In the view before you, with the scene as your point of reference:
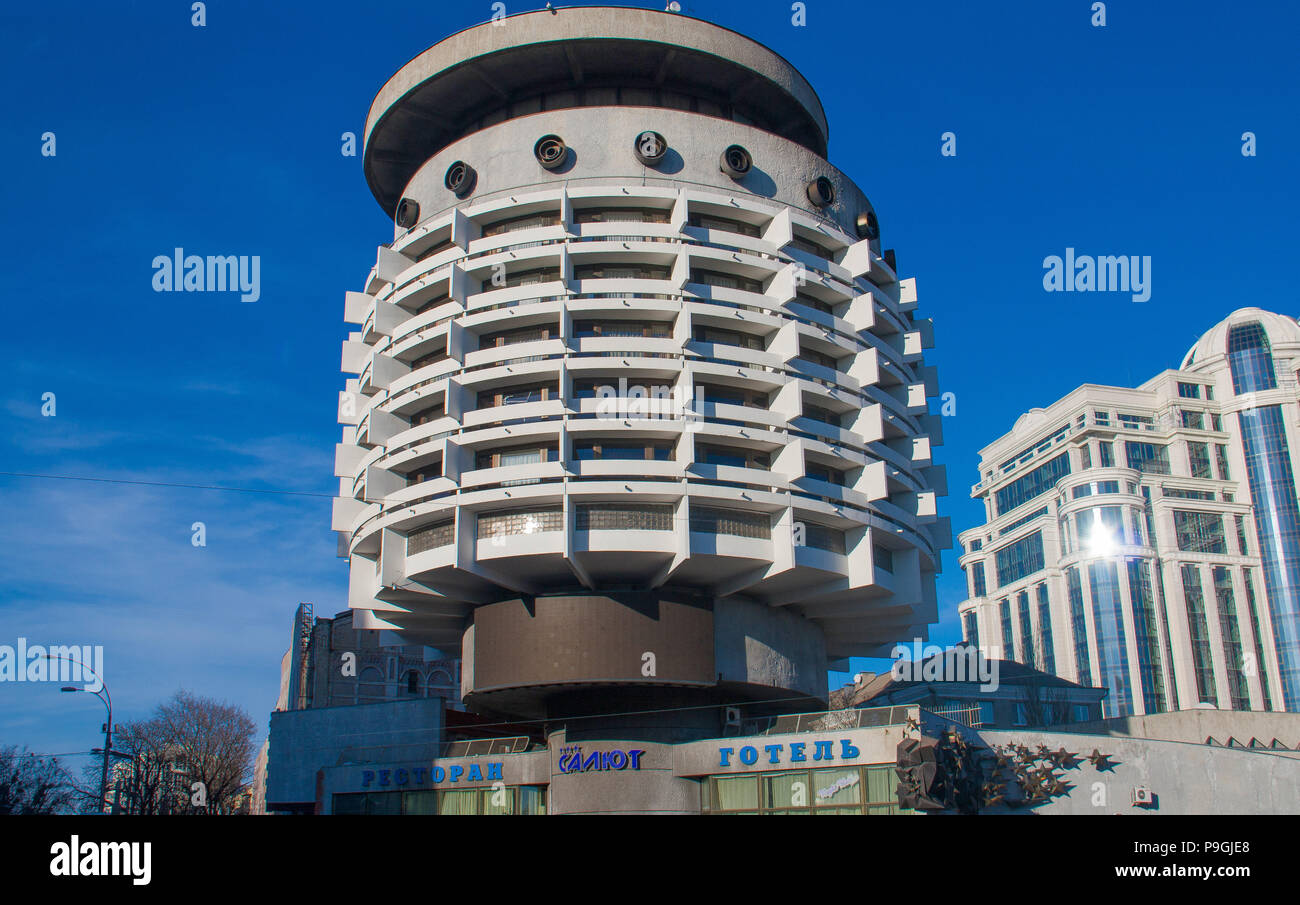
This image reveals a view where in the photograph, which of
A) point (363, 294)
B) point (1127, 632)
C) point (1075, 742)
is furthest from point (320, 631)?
point (1127, 632)

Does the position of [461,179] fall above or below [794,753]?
above

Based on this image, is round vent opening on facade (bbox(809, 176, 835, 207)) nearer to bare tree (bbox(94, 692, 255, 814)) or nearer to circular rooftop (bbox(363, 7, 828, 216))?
circular rooftop (bbox(363, 7, 828, 216))

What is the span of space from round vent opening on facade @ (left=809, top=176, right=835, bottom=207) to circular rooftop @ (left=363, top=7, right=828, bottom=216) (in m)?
5.48

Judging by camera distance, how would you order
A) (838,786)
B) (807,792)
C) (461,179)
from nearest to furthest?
(838,786)
(807,792)
(461,179)

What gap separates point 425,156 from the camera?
195 ft

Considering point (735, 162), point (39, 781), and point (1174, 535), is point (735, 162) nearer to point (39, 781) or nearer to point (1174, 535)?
point (39, 781)

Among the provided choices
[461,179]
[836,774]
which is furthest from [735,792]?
[461,179]

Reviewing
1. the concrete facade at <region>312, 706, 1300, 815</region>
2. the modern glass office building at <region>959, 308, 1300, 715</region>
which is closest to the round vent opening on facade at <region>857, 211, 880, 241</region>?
the concrete facade at <region>312, 706, 1300, 815</region>

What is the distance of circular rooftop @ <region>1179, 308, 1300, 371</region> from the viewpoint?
437ft

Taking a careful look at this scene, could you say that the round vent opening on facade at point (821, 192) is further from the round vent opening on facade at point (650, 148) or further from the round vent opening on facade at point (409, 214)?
the round vent opening on facade at point (409, 214)

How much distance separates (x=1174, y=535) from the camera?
13062 centimetres

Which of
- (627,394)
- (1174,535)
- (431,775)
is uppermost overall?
(1174,535)

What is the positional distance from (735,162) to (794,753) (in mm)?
26481
